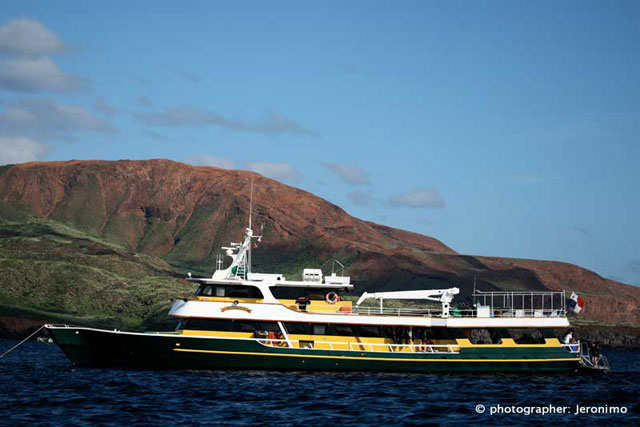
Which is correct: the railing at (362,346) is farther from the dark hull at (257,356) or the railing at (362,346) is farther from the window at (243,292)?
the window at (243,292)

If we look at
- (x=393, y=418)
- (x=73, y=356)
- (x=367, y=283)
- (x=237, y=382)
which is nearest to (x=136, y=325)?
(x=367, y=283)

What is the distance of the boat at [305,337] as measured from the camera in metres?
41.9

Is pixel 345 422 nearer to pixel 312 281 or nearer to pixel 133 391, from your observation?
pixel 133 391

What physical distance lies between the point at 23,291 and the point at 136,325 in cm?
2110

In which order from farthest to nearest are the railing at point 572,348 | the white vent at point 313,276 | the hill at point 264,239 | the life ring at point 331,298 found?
the hill at point 264,239
the railing at point 572,348
the white vent at point 313,276
the life ring at point 331,298

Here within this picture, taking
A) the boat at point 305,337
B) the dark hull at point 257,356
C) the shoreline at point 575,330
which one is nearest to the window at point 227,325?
the boat at point 305,337

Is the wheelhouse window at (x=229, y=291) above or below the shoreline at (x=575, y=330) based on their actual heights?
above

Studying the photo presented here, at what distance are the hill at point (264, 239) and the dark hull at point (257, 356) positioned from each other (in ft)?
346

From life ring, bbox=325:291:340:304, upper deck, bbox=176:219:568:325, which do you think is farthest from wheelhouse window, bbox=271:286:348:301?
life ring, bbox=325:291:340:304

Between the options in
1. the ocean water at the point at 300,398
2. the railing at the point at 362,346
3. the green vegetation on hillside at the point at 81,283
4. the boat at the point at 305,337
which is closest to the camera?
the ocean water at the point at 300,398

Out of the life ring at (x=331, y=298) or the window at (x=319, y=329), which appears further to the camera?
the life ring at (x=331, y=298)

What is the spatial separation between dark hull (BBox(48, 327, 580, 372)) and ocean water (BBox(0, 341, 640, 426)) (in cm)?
56

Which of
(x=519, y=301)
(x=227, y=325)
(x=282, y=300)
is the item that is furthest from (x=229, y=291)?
(x=519, y=301)

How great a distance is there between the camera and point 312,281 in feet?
148
